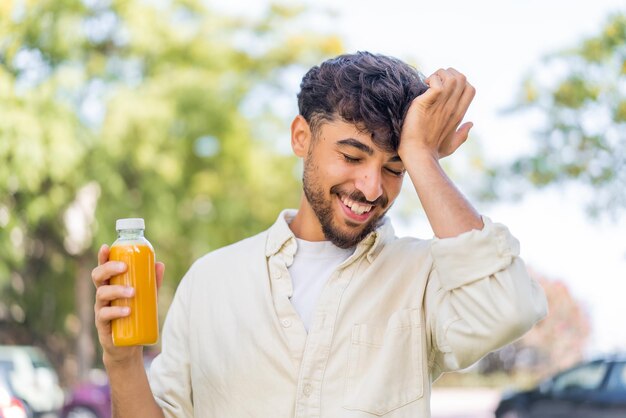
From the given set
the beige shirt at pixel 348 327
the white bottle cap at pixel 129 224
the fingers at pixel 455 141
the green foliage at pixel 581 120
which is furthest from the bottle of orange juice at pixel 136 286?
the green foliage at pixel 581 120

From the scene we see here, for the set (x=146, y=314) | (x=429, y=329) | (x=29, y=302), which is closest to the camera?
(x=146, y=314)

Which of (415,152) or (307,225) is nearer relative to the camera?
(415,152)

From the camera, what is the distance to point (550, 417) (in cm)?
1119

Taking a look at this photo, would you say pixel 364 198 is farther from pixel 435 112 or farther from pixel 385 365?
pixel 385 365

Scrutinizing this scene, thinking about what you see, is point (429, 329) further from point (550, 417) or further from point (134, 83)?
point (134, 83)

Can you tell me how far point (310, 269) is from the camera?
2258 millimetres

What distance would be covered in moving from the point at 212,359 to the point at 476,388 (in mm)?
21384

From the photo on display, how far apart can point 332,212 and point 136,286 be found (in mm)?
510

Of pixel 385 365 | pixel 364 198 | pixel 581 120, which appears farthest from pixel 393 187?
pixel 581 120

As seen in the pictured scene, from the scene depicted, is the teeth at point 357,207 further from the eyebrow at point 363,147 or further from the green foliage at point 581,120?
the green foliage at point 581,120

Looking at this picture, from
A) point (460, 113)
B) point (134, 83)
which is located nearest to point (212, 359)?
point (460, 113)

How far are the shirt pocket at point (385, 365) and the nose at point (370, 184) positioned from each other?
27cm

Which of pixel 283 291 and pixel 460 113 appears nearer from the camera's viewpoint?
pixel 460 113

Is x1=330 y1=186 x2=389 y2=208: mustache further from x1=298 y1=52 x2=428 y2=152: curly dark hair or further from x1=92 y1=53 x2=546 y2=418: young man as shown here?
x1=298 y1=52 x2=428 y2=152: curly dark hair
